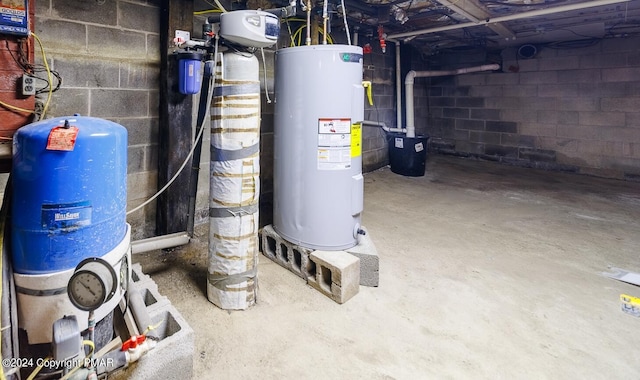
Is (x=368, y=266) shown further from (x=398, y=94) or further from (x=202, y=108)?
(x=398, y=94)

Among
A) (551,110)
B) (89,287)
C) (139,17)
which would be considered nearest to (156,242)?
(89,287)

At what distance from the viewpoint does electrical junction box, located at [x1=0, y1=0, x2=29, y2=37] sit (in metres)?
1.56

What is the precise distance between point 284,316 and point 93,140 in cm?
106

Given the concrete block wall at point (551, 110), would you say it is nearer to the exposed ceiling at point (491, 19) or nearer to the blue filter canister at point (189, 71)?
the exposed ceiling at point (491, 19)

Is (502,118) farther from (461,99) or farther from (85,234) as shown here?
(85,234)

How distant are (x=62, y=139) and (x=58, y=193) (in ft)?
0.50

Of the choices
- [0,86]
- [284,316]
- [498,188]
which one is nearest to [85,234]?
[284,316]

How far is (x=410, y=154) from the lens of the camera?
446 centimetres

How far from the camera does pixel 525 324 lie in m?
1.62

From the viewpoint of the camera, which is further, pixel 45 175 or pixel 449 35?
pixel 449 35

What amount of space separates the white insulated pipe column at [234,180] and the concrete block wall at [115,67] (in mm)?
979

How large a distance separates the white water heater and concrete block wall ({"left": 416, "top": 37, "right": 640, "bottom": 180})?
4313 mm

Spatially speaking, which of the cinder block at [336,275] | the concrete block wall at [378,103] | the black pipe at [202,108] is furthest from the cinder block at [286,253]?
the concrete block wall at [378,103]

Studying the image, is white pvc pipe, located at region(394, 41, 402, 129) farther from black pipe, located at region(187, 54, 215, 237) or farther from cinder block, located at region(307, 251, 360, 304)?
black pipe, located at region(187, 54, 215, 237)
